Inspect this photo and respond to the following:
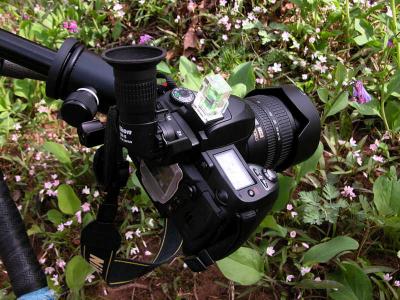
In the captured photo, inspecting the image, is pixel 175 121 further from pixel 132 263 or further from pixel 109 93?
pixel 132 263

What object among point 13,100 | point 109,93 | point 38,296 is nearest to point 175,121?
point 109,93

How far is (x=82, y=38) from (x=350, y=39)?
1.37m

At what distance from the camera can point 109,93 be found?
50.0 inches

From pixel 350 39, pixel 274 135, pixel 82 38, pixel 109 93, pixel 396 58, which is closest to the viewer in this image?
pixel 109 93

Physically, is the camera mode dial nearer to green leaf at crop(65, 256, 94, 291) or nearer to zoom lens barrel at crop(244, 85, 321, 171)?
zoom lens barrel at crop(244, 85, 321, 171)

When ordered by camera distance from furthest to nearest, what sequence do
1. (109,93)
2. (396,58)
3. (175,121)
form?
1. (396,58)
2. (109,93)
3. (175,121)

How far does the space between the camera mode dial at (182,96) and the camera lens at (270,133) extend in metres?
0.24

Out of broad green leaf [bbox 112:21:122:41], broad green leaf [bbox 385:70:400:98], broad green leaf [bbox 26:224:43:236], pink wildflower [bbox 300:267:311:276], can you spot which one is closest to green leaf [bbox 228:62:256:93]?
broad green leaf [bbox 385:70:400:98]

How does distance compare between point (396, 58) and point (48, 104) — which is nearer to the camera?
point (396, 58)

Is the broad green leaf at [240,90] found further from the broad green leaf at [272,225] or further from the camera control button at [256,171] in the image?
the camera control button at [256,171]

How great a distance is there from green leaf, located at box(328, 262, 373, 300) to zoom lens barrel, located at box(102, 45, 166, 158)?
864 millimetres

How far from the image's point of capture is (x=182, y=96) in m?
1.20

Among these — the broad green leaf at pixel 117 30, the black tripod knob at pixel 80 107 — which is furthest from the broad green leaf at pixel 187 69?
the black tripod knob at pixel 80 107

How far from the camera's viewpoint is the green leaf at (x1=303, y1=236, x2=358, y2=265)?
154 cm
